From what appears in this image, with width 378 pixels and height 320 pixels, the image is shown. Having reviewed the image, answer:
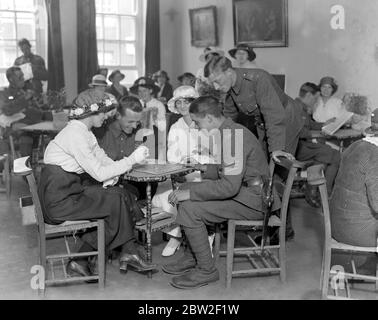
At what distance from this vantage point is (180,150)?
156 inches

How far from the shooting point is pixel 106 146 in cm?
386

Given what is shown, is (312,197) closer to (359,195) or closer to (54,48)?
(359,195)

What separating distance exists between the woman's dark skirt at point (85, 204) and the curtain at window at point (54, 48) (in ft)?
19.1

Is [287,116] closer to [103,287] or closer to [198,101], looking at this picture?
[198,101]

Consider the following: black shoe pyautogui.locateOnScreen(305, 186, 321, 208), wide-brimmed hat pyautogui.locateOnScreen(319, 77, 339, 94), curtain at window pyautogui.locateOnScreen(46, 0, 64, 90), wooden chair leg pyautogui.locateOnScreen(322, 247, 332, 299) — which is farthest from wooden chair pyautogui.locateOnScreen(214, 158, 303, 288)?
curtain at window pyautogui.locateOnScreen(46, 0, 64, 90)

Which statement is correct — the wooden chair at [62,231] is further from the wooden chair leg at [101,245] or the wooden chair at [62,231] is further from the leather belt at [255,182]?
the leather belt at [255,182]

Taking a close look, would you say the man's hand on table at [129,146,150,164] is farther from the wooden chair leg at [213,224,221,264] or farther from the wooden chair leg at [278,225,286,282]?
the wooden chair leg at [278,225,286,282]

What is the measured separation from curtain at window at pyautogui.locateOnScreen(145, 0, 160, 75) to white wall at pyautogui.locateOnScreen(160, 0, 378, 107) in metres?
1.71

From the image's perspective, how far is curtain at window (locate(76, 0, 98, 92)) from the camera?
8898 mm

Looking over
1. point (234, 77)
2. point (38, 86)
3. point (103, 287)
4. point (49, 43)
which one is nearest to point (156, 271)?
point (103, 287)

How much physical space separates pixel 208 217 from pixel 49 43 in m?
6.48

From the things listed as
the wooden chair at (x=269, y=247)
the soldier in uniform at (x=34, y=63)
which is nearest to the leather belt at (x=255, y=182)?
the wooden chair at (x=269, y=247)

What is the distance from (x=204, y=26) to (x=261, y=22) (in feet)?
5.47

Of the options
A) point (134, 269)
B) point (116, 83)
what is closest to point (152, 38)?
point (116, 83)
